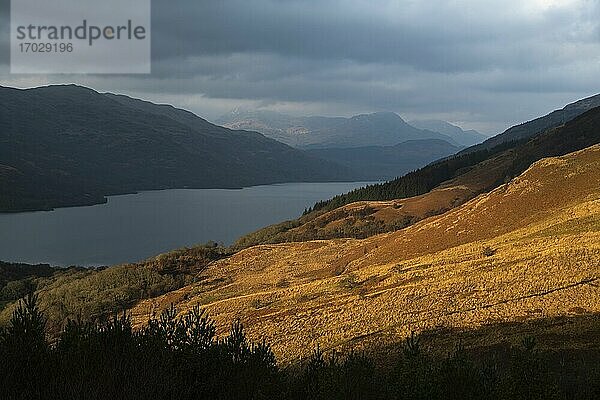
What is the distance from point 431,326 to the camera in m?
24.7

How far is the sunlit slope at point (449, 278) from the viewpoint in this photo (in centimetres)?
2566

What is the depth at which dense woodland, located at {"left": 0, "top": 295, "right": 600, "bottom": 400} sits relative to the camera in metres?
7.62

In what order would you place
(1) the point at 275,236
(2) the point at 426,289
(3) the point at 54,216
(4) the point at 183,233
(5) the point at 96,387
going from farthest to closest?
(3) the point at 54,216 → (4) the point at 183,233 → (1) the point at 275,236 → (2) the point at 426,289 → (5) the point at 96,387

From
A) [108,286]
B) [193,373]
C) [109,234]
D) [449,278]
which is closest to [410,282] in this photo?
[449,278]

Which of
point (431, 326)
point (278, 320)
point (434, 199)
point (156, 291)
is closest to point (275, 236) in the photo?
point (434, 199)

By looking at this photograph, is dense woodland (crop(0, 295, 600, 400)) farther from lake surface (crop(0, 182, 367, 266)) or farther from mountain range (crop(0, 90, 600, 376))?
lake surface (crop(0, 182, 367, 266))

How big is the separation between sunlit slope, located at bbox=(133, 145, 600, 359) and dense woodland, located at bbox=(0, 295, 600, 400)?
15.3ft

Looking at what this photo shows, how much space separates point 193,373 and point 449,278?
2846 centimetres

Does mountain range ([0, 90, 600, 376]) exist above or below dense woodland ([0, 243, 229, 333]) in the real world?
above

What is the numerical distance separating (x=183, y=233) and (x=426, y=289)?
128 meters

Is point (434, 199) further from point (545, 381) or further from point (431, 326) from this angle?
point (545, 381)

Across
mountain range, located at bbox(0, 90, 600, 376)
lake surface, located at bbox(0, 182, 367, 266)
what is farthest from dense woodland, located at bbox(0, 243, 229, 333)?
lake surface, located at bbox(0, 182, 367, 266)

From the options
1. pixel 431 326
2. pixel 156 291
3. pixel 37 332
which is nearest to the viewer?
pixel 37 332

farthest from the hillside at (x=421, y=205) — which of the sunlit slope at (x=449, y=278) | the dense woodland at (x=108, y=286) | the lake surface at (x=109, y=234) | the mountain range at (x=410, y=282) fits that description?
the sunlit slope at (x=449, y=278)
